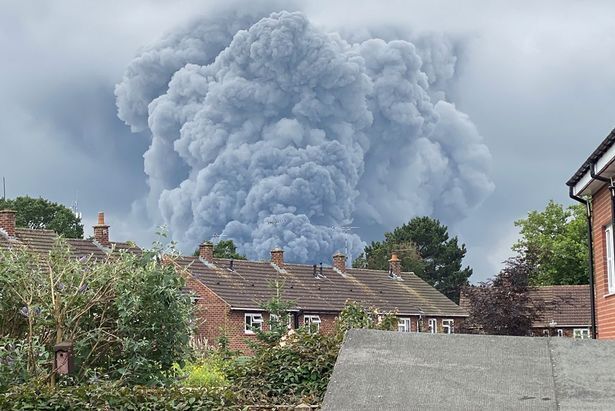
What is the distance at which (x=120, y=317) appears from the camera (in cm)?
1191

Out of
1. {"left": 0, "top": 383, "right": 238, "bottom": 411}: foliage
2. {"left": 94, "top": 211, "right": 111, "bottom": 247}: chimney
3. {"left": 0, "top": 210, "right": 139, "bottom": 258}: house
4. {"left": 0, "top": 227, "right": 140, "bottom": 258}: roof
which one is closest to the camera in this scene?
{"left": 0, "top": 383, "right": 238, "bottom": 411}: foliage

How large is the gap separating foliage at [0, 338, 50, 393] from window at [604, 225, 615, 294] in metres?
12.8

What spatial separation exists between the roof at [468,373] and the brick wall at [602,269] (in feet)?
38.5

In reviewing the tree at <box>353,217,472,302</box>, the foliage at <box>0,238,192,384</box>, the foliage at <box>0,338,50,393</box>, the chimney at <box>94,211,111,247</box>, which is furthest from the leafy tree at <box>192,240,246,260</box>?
the foliage at <box>0,338,50,393</box>

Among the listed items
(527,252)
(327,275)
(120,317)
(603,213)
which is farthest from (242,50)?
(120,317)

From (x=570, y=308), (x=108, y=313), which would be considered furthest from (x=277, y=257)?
(x=108, y=313)

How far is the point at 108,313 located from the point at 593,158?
10.2 meters

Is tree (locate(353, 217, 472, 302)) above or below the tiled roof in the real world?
above

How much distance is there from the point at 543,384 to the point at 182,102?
127 metres

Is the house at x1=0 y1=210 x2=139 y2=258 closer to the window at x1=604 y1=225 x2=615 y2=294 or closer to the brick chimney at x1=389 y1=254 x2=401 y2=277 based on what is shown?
the window at x1=604 y1=225 x2=615 y2=294

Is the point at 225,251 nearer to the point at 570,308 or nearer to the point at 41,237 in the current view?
the point at 570,308

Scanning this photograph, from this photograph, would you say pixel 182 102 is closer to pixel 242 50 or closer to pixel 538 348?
pixel 242 50

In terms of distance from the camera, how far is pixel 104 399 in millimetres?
9125

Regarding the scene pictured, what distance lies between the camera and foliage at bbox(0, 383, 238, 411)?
909cm
